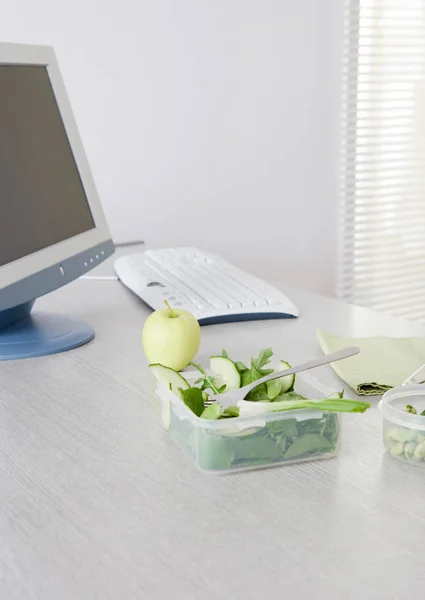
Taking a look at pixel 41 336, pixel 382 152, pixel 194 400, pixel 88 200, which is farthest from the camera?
pixel 382 152

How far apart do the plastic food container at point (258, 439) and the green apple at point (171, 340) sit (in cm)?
23

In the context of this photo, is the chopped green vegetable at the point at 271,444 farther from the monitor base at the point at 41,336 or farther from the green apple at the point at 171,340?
the monitor base at the point at 41,336

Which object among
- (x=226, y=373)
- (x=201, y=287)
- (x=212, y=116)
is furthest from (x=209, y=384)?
(x=212, y=116)

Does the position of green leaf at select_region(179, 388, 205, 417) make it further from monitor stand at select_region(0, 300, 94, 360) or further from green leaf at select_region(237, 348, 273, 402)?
monitor stand at select_region(0, 300, 94, 360)

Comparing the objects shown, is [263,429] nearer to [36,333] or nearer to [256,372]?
[256,372]

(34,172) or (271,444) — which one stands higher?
(34,172)

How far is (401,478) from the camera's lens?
2.57 feet

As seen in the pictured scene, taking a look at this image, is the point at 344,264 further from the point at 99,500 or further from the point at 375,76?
the point at 99,500

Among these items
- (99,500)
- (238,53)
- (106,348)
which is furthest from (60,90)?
(238,53)

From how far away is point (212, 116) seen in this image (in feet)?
7.21

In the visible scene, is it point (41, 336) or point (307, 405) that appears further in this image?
point (41, 336)

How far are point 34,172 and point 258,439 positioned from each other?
A: 0.63m

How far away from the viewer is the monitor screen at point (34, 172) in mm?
1181

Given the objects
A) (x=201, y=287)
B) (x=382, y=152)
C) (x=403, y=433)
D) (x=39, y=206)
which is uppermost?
(x=39, y=206)
